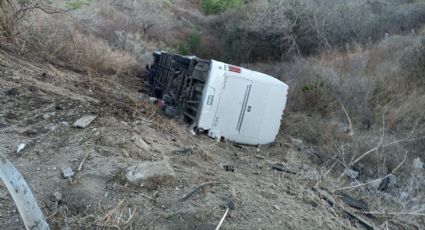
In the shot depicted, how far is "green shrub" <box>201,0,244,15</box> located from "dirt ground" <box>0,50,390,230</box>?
2400cm

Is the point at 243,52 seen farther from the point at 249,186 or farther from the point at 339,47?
the point at 249,186

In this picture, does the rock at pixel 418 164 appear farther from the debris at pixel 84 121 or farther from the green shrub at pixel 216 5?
the green shrub at pixel 216 5

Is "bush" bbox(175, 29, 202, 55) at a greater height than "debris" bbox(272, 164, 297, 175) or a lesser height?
lesser

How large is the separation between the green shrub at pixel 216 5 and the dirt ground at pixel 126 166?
78.7ft

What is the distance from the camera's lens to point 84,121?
6.47 meters

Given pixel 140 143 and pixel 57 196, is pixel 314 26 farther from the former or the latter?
pixel 57 196

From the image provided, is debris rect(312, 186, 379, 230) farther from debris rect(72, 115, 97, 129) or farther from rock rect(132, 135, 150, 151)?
debris rect(72, 115, 97, 129)

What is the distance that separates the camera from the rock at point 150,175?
15.0ft

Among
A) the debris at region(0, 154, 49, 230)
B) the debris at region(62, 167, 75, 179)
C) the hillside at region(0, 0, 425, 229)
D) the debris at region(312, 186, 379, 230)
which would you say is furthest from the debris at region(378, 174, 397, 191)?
the debris at region(0, 154, 49, 230)

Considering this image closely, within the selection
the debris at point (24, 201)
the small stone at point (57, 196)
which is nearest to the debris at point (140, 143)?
the small stone at point (57, 196)

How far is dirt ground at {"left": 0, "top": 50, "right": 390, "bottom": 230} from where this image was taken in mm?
4102

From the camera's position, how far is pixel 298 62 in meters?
16.5

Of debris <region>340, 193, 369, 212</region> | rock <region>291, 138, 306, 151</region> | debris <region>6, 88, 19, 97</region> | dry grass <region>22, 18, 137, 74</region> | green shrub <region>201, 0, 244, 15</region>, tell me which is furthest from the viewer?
green shrub <region>201, 0, 244, 15</region>

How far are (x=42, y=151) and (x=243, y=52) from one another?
17.1 meters
